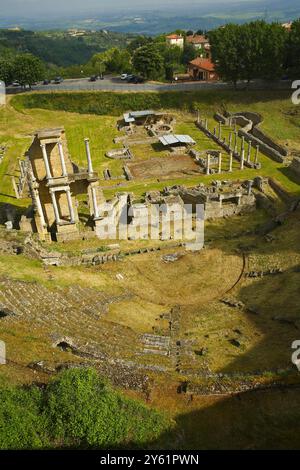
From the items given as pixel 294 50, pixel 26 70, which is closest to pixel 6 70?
pixel 26 70

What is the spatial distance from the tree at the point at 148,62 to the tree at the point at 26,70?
22841 millimetres

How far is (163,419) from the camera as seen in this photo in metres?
15.6

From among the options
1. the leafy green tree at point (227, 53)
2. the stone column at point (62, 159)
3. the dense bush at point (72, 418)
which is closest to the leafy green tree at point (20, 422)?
the dense bush at point (72, 418)

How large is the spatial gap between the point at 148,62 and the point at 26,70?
27868 mm

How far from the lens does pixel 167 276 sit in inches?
1265

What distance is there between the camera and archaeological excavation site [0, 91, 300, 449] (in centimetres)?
1725

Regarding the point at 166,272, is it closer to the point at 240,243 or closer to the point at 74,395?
the point at 240,243

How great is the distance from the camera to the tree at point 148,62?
3573 inches

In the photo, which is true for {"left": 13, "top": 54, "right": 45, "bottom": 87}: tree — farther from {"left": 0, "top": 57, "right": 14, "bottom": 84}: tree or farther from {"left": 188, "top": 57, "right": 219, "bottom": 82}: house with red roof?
{"left": 188, "top": 57, "right": 219, "bottom": 82}: house with red roof

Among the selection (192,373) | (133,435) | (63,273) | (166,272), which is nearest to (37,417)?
(133,435)

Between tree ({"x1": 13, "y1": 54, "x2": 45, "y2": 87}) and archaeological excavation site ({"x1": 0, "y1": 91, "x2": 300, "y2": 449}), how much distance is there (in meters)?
30.0

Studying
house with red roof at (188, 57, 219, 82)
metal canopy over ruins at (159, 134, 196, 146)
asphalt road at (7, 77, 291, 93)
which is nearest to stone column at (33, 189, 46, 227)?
metal canopy over ruins at (159, 134, 196, 146)

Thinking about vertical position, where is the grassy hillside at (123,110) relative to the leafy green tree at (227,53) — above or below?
below

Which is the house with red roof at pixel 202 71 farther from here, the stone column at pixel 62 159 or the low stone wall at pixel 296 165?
the stone column at pixel 62 159
